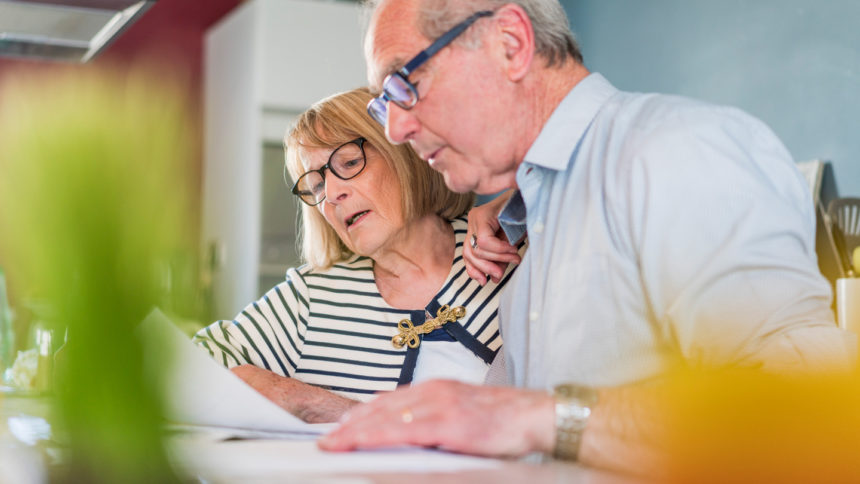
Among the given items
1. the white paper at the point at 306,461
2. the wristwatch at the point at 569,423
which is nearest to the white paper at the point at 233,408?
the white paper at the point at 306,461

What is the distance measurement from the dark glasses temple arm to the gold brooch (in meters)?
0.57

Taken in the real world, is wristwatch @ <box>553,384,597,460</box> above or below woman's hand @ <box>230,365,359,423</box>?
above

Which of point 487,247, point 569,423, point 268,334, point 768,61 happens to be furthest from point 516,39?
point 768,61

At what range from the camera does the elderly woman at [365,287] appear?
164 cm

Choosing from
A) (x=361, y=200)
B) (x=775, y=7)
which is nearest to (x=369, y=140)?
(x=361, y=200)

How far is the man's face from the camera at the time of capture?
1.19 metres

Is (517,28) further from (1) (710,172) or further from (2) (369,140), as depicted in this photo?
(2) (369,140)

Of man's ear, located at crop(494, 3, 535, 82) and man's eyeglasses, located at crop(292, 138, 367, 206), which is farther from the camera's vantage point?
man's eyeglasses, located at crop(292, 138, 367, 206)

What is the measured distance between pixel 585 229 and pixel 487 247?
37cm

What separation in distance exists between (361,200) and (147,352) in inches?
52.4

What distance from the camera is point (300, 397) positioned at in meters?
1.54

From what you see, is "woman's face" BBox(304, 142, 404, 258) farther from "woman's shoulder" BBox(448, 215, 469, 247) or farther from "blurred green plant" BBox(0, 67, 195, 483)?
"blurred green plant" BBox(0, 67, 195, 483)

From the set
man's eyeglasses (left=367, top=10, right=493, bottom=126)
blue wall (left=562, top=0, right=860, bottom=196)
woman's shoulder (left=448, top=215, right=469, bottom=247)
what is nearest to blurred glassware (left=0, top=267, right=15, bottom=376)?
woman's shoulder (left=448, top=215, right=469, bottom=247)

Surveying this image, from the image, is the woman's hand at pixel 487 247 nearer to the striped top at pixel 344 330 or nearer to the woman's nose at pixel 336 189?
the striped top at pixel 344 330
